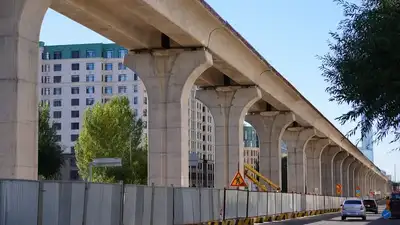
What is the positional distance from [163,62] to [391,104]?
20.0 m

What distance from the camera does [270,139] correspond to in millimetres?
59062

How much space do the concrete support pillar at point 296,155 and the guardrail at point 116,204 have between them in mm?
29146

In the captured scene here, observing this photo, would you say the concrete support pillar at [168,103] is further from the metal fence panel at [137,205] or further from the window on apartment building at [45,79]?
the window on apartment building at [45,79]

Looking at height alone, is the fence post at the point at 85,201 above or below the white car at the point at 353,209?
above

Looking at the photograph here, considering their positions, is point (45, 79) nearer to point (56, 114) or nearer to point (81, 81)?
point (81, 81)

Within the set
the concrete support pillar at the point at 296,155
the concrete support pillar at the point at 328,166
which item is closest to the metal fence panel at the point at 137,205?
the concrete support pillar at the point at 296,155

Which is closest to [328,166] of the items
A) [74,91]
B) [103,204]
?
[74,91]

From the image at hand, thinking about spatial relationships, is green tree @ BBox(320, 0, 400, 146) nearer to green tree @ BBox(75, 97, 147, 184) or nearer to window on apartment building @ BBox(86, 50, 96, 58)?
green tree @ BBox(75, 97, 147, 184)

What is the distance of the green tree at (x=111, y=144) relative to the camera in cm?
9181

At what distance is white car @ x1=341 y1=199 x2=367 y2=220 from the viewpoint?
50219mm

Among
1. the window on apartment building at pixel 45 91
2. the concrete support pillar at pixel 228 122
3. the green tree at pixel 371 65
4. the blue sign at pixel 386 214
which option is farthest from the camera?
the window on apartment building at pixel 45 91

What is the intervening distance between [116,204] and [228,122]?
2470 cm

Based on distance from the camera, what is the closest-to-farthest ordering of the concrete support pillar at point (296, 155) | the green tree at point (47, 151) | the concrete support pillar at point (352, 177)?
the concrete support pillar at point (296, 155) → the green tree at point (47, 151) → the concrete support pillar at point (352, 177)

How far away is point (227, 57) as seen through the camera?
37.1 meters
